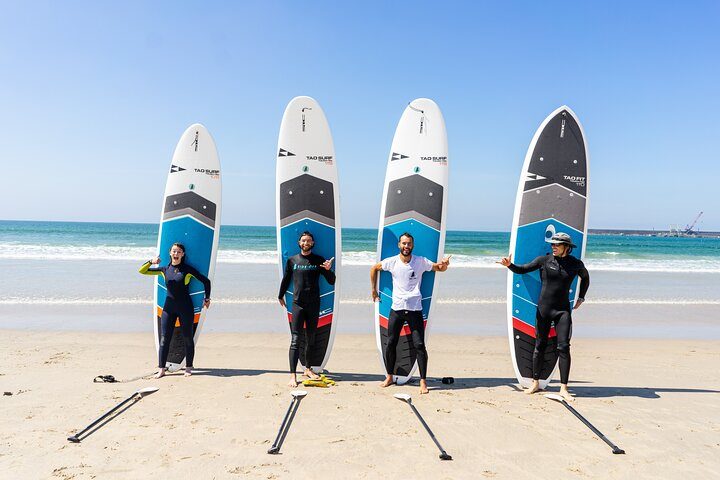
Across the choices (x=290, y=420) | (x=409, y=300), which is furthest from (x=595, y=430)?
(x=290, y=420)

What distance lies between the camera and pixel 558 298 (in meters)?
4.16

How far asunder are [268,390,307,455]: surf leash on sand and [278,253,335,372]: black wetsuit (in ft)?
1.84

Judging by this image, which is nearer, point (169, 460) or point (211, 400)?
point (169, 460)

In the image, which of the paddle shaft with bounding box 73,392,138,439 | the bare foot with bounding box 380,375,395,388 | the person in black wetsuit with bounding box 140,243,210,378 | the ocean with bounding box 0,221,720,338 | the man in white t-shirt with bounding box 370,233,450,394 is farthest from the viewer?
the ocean with bounding box 0,221,720,338

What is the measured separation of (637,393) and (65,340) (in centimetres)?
668

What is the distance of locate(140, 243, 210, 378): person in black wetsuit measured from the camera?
4746mm

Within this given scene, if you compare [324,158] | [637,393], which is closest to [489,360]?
[637,393]

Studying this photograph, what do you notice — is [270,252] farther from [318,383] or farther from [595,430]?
[595,430]

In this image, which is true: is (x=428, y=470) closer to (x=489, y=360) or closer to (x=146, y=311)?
(x=489, y=360)

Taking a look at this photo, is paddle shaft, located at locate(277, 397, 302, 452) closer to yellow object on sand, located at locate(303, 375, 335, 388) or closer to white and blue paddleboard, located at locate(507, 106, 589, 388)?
yellow object on sand, located at locate(303, 375, 335, 388)

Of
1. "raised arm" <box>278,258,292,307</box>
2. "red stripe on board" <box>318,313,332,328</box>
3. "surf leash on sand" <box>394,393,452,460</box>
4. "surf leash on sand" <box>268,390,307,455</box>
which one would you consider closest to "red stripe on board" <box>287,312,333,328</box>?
"red stripe on board" <box>318,313,332,328</box>

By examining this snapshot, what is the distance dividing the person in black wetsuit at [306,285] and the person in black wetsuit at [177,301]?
98 cm

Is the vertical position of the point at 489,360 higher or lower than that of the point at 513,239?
lower

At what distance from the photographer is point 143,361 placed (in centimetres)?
526
